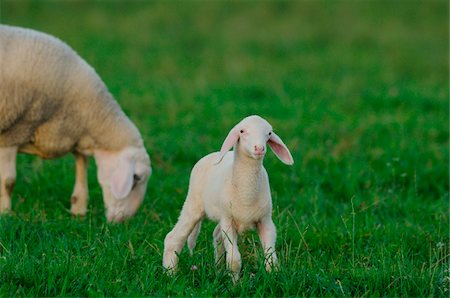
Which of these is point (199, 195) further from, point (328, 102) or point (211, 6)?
point (211, 6)

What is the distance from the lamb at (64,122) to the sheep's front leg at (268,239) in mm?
1763

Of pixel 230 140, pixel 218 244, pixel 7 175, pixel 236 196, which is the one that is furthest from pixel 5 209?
pixel 230 140

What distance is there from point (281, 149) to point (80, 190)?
2508 mm

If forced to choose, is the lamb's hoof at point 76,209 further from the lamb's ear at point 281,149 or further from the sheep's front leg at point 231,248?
the lamb's ear at point 281,149

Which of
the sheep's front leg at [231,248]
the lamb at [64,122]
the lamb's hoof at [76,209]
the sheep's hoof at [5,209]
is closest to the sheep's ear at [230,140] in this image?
the sheep's front leg at [231,248]

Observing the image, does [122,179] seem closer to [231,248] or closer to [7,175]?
[7,175]

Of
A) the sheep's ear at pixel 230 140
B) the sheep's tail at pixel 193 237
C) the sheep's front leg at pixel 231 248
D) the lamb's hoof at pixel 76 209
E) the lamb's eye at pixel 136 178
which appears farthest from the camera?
the lamb's eye at pixel 136 178

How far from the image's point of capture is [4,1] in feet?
56.7

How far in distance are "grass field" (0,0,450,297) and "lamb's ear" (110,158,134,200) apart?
21 centimetres

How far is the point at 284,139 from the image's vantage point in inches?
338

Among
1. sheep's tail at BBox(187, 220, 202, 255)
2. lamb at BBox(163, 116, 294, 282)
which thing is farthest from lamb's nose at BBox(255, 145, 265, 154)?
sheep's tail at BBox(187, 220, 202, 255)

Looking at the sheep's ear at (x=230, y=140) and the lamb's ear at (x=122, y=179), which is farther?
the lamb's ear at (x=122, y=179)

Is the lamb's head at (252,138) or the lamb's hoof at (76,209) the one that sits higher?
the lamb's head at (252,138)

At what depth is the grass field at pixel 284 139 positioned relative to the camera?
4.57m
